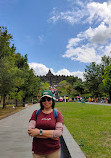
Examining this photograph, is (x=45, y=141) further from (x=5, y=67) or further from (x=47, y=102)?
(x=5, y=67)

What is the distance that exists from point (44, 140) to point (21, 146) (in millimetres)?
3904

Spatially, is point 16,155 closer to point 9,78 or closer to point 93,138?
point 93,138

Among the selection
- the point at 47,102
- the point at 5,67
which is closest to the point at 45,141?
the point at 47,102

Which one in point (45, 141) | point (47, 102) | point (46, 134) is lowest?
point (45, 141)

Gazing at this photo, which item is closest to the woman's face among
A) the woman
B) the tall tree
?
the woman

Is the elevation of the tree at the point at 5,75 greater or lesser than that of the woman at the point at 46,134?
greater

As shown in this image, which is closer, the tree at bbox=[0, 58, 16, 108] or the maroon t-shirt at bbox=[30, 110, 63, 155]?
the maroon t-shirt at bbox=[30, 110, 63, 155]

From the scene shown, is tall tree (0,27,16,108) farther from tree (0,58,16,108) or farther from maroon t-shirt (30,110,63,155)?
maroon t-shirt (30,110,63,155)

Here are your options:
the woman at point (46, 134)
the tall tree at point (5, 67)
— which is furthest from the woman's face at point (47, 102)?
the tall tree at point (5, 67)

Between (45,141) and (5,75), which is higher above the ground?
(5,75)

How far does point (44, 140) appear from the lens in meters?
2.67

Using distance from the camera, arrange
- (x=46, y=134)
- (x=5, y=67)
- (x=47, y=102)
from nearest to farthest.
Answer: (x=46, y=134) → (x=47, y=102) → (x=5, y=67)

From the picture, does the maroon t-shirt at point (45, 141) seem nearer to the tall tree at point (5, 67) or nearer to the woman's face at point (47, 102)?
the woman's face at point (47, 102)

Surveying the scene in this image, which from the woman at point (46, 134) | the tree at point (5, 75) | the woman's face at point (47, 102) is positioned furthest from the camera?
the tree at point (5, 75)
